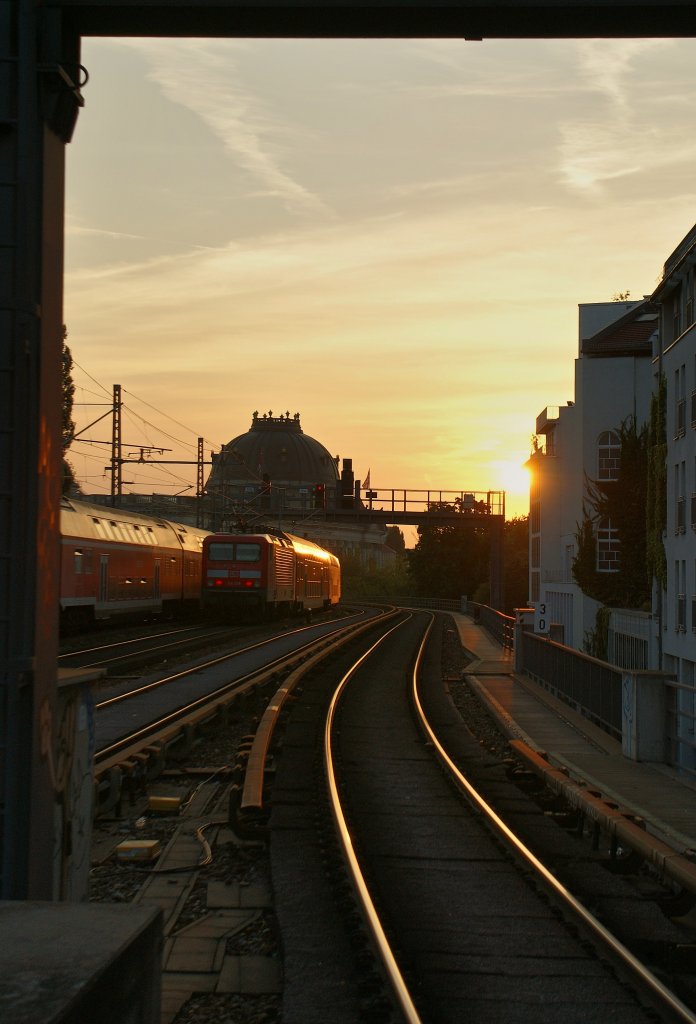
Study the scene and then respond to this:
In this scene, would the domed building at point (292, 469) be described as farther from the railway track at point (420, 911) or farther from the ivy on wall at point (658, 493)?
the railway track at point (420, 911)

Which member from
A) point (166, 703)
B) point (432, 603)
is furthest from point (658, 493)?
point (432, 603)

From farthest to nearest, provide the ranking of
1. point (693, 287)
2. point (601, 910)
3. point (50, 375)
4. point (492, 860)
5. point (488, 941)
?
point (693, 287)
point (492, 860)
point (601, 910)
point (488, 941)
point (50, 375)

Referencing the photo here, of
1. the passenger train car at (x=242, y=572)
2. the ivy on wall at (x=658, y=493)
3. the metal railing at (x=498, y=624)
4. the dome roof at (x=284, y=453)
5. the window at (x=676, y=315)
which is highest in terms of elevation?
the dome roof at (x=284, y=453)

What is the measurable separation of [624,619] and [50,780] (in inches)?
1513

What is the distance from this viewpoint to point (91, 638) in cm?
3469

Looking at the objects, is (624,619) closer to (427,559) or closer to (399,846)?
(399,846)

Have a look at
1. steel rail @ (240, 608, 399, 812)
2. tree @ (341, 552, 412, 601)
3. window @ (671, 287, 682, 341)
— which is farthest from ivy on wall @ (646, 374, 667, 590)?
tree @ (341, 552, 412, 601)

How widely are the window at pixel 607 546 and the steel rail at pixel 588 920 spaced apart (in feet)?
122

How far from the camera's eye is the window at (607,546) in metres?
49.7

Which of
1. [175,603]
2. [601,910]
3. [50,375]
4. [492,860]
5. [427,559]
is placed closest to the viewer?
[50,375]

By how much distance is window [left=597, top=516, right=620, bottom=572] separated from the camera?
49.7 m

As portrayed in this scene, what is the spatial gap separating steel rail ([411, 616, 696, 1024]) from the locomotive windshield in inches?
1169

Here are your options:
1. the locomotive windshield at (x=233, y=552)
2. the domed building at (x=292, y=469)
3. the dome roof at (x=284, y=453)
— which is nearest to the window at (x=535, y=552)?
the locomotive windshield at (x=233, y=552)
